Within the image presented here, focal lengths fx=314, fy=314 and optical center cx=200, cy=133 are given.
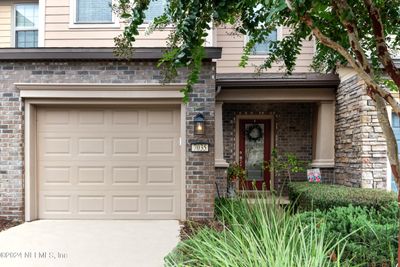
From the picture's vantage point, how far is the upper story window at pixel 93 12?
6871 millimetres

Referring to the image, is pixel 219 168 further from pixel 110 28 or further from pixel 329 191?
pixel 110 28

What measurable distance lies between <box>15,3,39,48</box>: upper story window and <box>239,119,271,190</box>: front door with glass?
6381 mm

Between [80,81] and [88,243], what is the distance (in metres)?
3.00

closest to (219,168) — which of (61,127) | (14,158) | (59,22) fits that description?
(61,127)

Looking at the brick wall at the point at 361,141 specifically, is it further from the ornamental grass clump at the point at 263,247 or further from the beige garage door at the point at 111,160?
the ornamental grass clump at the point at 263,247

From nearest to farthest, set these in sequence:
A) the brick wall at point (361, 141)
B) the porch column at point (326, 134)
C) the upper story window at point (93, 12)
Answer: the brick wall at point (361, 141)
the upper story window at point (93, 12)
the porch column at point (326, 134)

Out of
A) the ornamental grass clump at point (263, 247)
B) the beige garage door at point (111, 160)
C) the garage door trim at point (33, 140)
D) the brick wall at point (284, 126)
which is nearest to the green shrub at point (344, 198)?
the ornamental grass clump at point (263, 247)

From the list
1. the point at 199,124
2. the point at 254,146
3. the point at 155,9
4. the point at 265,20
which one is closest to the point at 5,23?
the point at 155,9

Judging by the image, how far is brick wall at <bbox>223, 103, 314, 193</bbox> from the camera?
356 inches

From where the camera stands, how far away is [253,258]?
7.69ft

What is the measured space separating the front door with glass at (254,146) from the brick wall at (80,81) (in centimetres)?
357

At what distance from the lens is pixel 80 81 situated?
6055mm

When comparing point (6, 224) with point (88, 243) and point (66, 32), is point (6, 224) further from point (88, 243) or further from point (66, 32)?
point (66, 32)

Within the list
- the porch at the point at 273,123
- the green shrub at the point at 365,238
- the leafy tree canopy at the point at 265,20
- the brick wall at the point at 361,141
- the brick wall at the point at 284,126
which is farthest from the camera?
the brick wall at the point at 284,126
